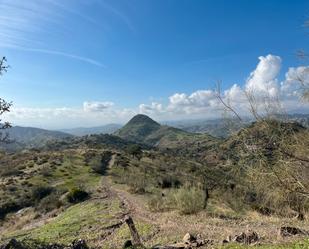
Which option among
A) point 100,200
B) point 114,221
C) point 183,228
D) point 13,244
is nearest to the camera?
point 13,244

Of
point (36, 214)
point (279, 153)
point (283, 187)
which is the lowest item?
point (36, 214)

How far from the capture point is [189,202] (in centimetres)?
2328

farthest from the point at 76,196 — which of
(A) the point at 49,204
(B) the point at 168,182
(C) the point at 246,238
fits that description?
(C) the point at 246,238

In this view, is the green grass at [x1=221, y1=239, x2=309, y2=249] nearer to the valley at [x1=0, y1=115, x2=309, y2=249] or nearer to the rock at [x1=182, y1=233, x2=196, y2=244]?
the valley at [x1=0, y1=115, x2=309, y2=249]

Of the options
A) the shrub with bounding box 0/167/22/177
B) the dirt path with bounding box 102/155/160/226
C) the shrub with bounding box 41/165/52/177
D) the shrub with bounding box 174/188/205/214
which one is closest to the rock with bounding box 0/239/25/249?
the dirt path with bounding box 102/155/160/226

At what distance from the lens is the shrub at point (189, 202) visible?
23.1 metres

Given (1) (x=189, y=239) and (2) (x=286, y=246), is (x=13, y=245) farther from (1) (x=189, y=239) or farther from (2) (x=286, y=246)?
(2) (x=286, y=246)

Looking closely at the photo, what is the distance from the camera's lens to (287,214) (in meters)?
20.5

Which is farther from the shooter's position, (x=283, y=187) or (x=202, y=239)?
(x=202, y=239)

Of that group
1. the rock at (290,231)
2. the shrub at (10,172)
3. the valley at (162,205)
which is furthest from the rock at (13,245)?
the shrub at (10,172)

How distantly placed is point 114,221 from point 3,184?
3287cm

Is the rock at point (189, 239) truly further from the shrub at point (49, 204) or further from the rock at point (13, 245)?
the shrub at point (49, 204)

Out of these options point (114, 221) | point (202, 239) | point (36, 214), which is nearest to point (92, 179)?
point (36, 214)

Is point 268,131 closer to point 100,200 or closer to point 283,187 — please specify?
point 283,187
